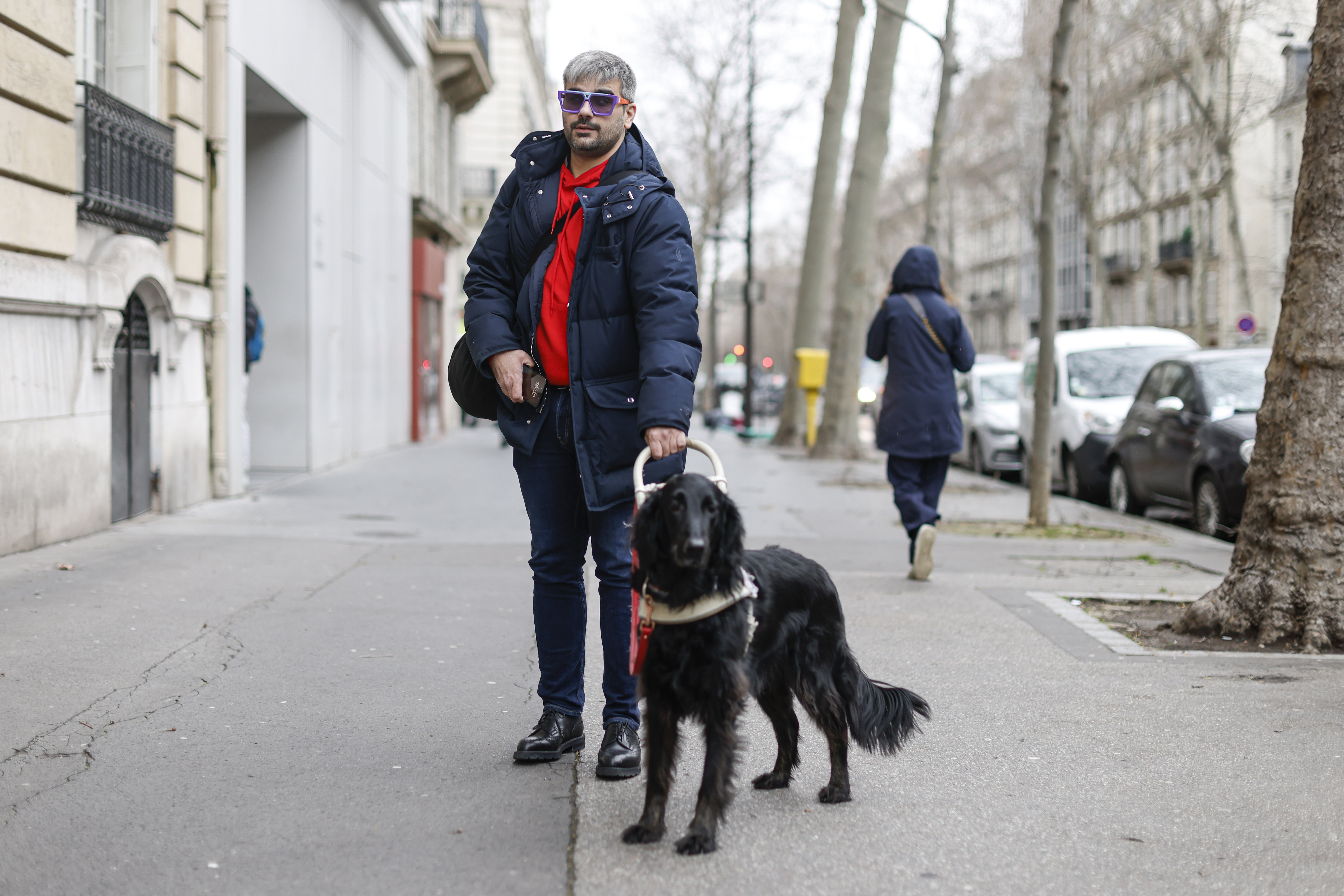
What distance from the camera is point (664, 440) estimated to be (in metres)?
3.75

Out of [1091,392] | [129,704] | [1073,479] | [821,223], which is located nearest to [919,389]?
[129,704]

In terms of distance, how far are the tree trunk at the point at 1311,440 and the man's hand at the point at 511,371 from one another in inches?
151

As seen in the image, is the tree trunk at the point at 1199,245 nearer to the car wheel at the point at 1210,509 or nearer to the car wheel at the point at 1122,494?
the car wheel at the point at 1122,494

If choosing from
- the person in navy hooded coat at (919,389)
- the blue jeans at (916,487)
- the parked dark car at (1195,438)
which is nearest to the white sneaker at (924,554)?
the person in navy hooded coat at (919,389)

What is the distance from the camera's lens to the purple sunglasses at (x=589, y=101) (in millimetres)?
3908

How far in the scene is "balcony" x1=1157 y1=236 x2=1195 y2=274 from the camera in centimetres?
6172

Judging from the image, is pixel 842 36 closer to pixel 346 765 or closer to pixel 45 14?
pixel 45 14

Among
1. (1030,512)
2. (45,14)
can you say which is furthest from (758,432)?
(45,14)

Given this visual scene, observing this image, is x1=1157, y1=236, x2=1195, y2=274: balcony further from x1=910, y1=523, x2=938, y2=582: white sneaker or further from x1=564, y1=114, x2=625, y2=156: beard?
x1=564, y1=114, x2=625, y2=156: beard

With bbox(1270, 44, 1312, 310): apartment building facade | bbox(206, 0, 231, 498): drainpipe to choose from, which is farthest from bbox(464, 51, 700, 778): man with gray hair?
bbox(1270, 44, 1312, 310): apartment building facade

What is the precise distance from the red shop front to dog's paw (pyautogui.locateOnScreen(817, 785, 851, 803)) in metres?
19.6

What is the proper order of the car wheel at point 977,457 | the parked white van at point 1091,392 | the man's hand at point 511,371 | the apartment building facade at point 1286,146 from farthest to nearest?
the apartment building facade at point 1286,146 → the car wheel at point 977,457 → the parked white van at point 1091,392 → the man's hand at point 511,371

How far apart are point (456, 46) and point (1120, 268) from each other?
2065 inches

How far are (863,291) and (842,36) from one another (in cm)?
435
